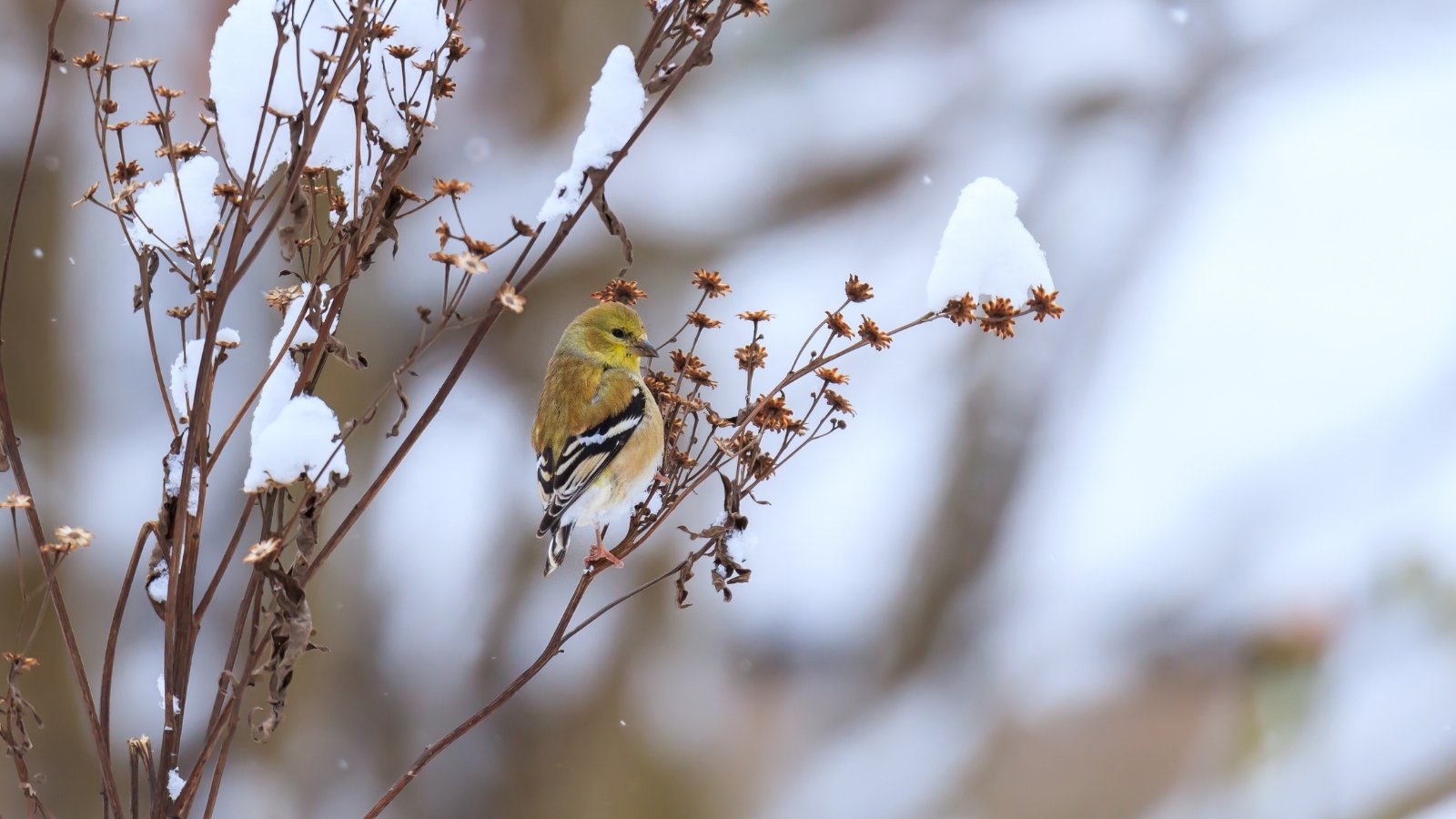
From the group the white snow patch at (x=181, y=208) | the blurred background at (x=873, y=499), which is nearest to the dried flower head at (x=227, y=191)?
the white snow patch at (x=181, y=208)

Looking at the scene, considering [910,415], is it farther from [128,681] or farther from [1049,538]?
[128,681]

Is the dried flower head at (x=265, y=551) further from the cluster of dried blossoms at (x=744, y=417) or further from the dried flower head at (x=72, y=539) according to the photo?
the cluster of dried blossoms at (x=744, y=417)

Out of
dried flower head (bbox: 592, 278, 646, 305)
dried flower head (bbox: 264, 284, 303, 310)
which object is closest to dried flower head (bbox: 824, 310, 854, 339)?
dried flower head (bbox: 592, 278, 646, 305)

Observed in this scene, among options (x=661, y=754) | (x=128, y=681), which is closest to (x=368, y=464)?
(x=128, y=681)

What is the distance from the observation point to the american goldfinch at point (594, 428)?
184cm

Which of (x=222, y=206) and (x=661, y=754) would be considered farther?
(x=661, y=754)

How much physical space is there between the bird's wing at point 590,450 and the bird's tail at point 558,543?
1.1 inches

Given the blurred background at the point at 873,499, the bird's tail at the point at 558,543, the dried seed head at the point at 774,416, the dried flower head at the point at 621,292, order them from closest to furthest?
the dried seed head at the point at 774,416, the dried flower head at the point at 621,292, the bird's tail at the point at 558,543, the blurred background at the point at 873,499

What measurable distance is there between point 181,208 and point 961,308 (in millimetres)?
712

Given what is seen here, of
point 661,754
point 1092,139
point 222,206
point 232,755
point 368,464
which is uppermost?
point 1092,139

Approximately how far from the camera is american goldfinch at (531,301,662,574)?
1.84 meters

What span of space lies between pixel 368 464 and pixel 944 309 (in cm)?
343

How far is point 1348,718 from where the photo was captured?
433 cm

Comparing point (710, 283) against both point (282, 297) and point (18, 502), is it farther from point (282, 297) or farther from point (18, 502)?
point (18, 502)
